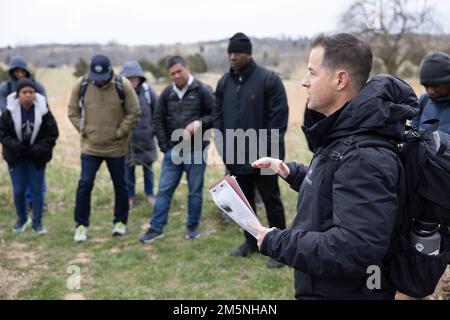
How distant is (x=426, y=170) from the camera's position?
6.17 feet

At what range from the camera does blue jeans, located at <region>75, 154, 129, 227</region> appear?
577cm

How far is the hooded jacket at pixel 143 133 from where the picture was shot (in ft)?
23.7

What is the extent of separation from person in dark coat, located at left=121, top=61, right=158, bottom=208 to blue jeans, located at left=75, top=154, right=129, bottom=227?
43.9 inches

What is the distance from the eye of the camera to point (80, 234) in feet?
19.6

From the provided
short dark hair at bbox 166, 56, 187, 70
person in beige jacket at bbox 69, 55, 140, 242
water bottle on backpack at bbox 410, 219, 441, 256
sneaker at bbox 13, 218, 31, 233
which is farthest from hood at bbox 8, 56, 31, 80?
water bottle on backpack at bbox 410, 219, 441, 256

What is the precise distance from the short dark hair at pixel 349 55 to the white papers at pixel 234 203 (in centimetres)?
71

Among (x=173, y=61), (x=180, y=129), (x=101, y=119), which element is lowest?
(x=180, y=129)

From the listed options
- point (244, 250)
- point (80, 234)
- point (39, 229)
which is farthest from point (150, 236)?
point (39, 229)

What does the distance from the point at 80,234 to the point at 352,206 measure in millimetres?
4772

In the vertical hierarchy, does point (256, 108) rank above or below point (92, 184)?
above

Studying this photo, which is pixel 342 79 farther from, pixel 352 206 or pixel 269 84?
pixel 269 84

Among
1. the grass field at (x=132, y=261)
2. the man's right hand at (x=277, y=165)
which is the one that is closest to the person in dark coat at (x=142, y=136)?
the grass field at (x=132, y=261)
